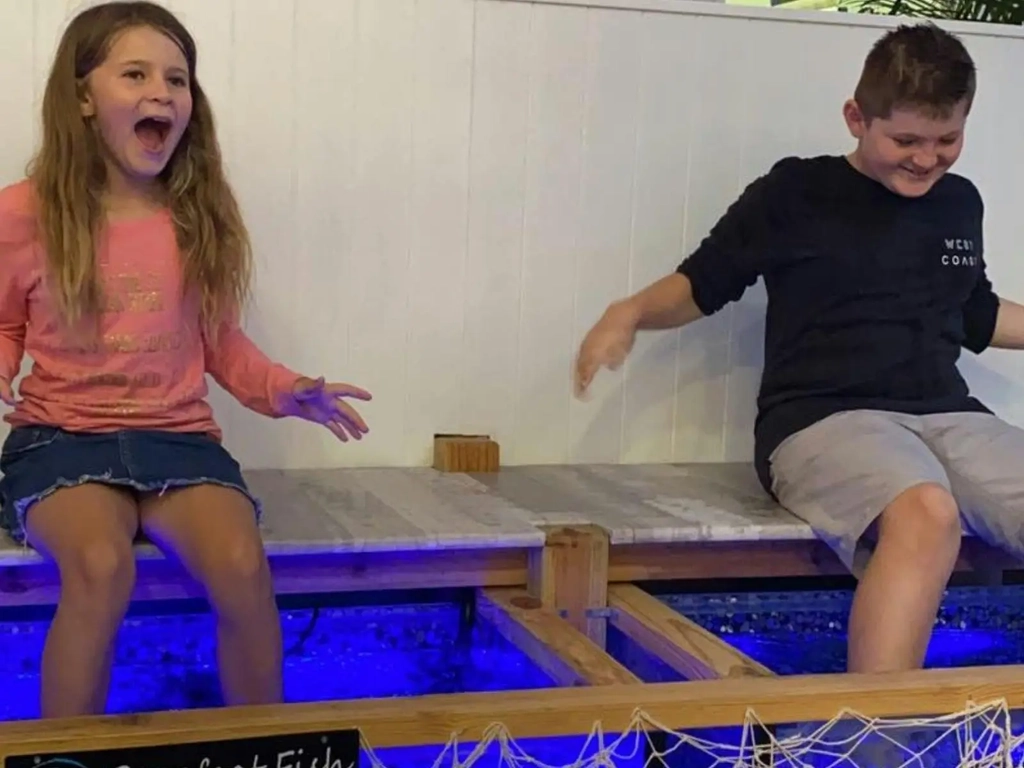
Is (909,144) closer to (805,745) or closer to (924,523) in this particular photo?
(924,523)

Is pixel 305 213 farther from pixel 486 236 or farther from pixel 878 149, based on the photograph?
pixel 878 149

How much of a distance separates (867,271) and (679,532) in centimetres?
40

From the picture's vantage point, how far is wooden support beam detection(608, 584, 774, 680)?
126 cm

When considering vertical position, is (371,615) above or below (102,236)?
below

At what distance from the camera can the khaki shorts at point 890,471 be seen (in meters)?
1.47

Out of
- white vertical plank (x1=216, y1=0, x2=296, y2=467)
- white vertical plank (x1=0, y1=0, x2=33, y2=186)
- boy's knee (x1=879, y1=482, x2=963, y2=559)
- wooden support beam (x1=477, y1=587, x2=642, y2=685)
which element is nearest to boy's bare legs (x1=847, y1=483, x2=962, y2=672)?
boy's knee (x1=879, y1=482, x2=963, y2=559)

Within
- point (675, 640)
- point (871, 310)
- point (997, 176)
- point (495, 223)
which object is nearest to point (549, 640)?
point (675, 640)

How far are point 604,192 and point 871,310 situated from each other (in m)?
0.43

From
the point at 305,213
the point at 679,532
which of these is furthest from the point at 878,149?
the point at 305,213

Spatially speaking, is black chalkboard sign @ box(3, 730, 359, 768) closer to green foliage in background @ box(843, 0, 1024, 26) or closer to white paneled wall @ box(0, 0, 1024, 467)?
white paneled wall @ box(0, 0, 1024, 467)

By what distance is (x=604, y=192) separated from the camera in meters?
1.92

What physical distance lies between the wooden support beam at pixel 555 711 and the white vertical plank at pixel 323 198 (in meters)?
0.95

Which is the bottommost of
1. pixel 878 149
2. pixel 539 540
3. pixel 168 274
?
pixel 539 540

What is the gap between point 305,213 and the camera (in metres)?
1.81
